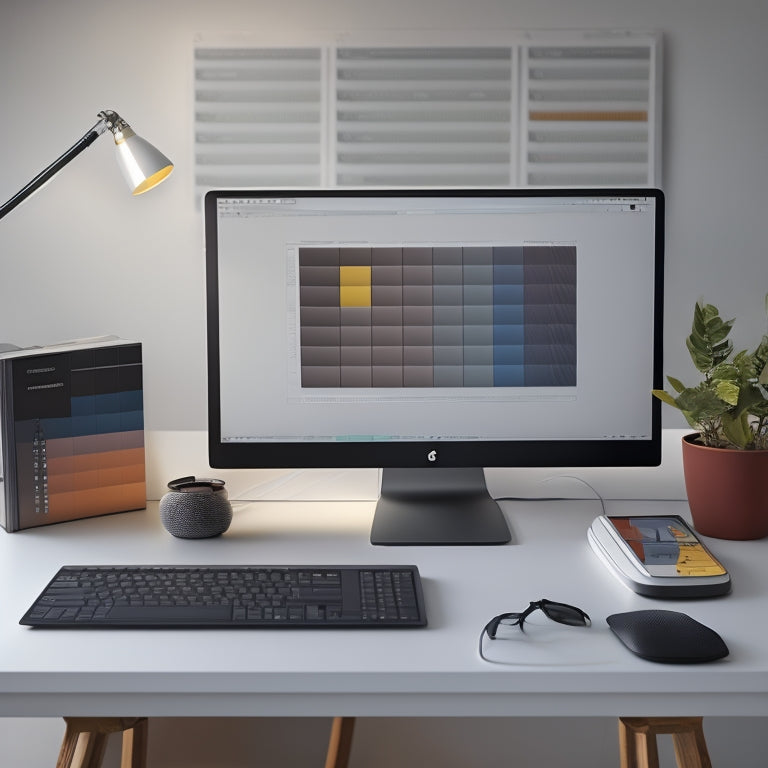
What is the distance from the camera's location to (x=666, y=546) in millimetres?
1082

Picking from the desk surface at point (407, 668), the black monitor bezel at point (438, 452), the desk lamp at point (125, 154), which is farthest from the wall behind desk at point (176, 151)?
the desk surface at point (407, 668)

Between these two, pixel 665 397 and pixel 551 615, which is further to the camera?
pixel 665 397

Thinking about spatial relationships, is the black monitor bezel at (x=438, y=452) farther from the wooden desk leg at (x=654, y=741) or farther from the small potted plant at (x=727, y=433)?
the wooden desk leg at (x=654, y=741)

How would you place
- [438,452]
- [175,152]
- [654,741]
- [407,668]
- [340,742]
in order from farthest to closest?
[175,152], [340,742], [438,452], [654,741], [407,668]

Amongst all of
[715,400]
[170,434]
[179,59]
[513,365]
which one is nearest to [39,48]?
[179,59]

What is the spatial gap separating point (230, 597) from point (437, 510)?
1.37 feet

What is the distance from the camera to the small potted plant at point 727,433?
45.6 inches

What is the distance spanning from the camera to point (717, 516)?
3.92ft

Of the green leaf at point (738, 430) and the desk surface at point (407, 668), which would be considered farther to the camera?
the green leaf at point (738, 430)

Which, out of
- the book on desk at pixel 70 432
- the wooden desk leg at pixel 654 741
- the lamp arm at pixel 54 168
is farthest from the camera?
the lamp arm at pixel 54 168

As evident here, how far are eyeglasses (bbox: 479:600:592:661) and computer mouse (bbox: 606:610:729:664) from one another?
1.2 inches

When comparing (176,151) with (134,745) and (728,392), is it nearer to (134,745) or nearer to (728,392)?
(134,745)

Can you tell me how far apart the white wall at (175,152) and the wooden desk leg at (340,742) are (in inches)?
75.9

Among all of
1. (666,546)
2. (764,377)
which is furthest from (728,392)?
(666,546)
